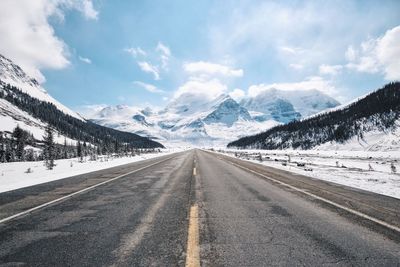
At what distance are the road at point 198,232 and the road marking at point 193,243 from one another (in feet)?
0.04

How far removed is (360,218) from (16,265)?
6327 millimetres

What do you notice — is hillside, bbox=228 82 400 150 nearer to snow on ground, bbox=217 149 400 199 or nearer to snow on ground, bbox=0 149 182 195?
snow on ground, bbox=217 149 400 199

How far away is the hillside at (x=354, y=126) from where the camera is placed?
114625 mm

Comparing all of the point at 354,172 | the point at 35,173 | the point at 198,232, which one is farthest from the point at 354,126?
the point at 198,232

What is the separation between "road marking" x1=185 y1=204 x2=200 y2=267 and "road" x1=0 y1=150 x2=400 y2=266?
0.04 ft

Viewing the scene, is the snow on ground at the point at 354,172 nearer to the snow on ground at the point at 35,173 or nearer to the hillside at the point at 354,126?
the snow on ground at the point at 35,173

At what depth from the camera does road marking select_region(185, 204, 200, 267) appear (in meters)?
3.66

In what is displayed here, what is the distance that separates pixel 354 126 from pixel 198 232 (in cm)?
13582

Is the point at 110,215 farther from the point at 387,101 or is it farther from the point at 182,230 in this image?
the point at 387,101

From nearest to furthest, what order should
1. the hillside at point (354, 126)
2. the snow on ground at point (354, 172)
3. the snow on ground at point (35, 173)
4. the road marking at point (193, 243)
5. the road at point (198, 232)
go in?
the road marking at point (193, 243) → the road at point (198, 232) → the snow on ground at point (354, 172) → the snow on ground at point (35, 173) → the hillside at point (354, 126)

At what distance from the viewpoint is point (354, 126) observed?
123 metres

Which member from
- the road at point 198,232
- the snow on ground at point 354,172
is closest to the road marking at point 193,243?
the road at point 198,232

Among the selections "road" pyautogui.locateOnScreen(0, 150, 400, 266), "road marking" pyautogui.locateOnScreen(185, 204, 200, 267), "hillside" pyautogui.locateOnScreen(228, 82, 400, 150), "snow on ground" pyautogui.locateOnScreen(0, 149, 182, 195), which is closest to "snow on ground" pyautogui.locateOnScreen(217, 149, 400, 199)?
"road" pyautogui.locateOnScreen(0, 150, 400, 266)

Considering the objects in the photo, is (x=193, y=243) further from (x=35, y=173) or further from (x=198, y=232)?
(x=35, y=173)
